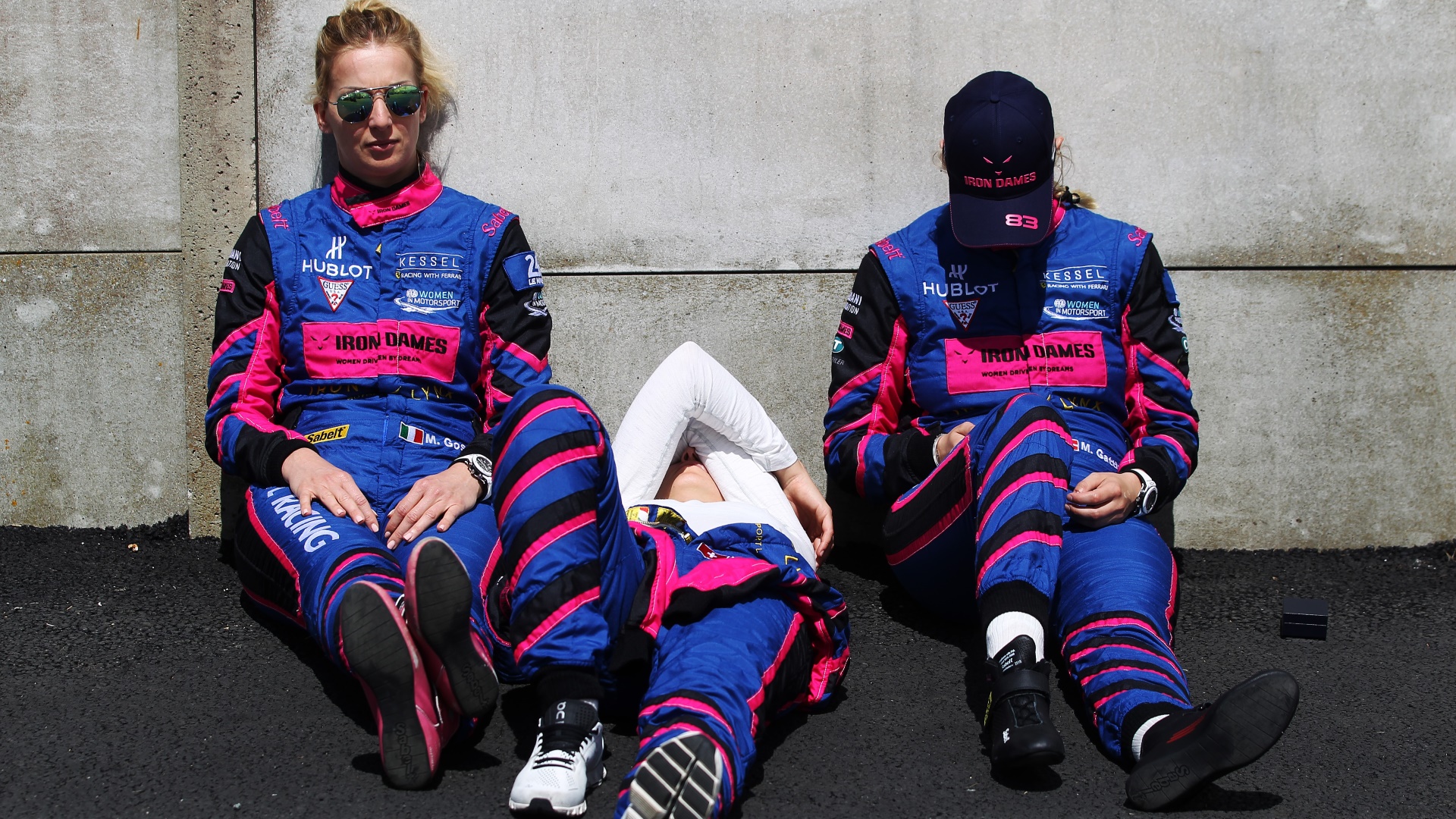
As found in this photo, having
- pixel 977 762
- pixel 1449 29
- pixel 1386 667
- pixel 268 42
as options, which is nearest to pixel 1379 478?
pixel 1386 667

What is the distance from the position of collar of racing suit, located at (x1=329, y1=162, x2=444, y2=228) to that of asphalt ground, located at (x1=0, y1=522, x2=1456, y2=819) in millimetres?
1223

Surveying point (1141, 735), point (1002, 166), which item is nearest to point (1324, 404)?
point (1002, 166)

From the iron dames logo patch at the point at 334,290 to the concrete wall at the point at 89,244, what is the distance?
3.32 ft

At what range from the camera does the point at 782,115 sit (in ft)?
12.5

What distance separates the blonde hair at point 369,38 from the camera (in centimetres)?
334

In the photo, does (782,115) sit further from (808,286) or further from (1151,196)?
(1151,196)

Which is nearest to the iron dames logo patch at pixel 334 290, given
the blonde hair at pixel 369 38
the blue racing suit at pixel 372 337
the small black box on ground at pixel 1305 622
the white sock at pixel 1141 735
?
the blue racing suit at pixel 372 337

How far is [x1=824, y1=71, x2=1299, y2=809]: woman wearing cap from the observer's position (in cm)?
241

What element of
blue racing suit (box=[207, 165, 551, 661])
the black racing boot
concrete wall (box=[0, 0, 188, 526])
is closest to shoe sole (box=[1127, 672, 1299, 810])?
the black racing boot

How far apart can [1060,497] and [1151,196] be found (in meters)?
1.72

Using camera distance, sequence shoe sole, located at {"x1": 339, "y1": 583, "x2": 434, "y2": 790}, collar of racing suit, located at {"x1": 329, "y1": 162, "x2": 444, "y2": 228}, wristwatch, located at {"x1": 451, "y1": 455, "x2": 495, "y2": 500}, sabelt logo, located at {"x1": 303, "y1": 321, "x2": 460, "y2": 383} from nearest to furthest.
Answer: shoe sole, located at {"x1": 339, "y1": 583, "x2": 434, "y2": 790}, wristwatch, located at {"x1": 451, "y1": 455, "x2": 495, "y2": 500}, sabelt logo, located at {"x1": 303, "y1": 321, "x2": 460, "y2": 383}, collar of racing suit, located at {"x1": 329, "y1": 162, "x2": 444, "y2": 228}

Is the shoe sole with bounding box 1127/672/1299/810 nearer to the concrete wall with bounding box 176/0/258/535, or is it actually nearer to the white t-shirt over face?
the white t-shirt over face

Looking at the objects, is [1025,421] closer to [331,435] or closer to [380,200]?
[331,435]

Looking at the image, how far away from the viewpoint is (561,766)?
206 cm
